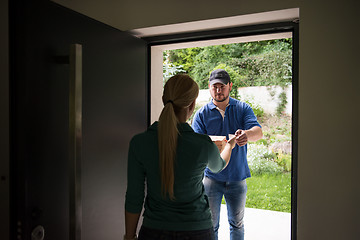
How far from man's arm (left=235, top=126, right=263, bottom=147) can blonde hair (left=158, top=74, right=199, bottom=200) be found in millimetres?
1052

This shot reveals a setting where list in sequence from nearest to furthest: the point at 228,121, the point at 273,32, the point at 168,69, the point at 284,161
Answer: the point at 273,32
the point at 228,121
the point at 284,161
the point at 168,69

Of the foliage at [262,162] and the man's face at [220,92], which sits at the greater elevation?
the man's face at [220,92]

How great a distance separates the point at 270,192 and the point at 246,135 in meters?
4.37

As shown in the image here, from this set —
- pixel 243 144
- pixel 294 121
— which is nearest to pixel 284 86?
pixel 243 144
